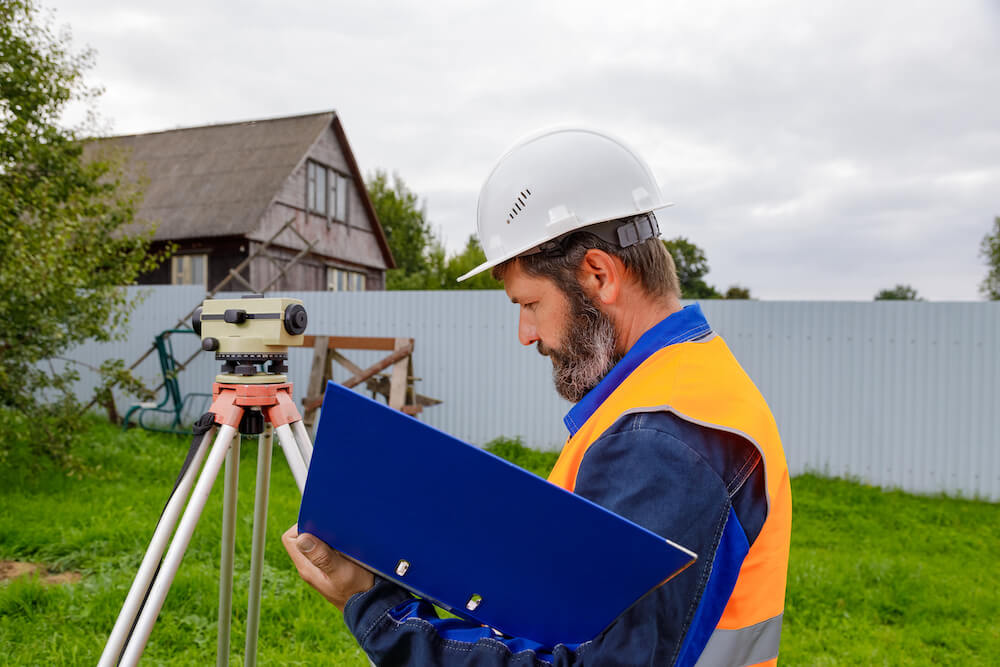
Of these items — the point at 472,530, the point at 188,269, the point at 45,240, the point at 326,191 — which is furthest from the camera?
the point at 326,191

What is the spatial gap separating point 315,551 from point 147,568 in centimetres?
77

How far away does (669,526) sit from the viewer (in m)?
0.90

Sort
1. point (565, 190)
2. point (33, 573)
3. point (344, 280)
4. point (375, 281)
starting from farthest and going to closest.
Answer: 1. point (375, 281)
2. point (344, 280)
3. point (33, 573)
4. point (565, 190)

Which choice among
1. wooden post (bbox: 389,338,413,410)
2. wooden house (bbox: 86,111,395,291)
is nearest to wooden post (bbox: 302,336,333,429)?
wooden post (bbox: 389,338,413,410)

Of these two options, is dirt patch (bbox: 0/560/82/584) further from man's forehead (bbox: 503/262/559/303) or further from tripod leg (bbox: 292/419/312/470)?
man's forehead (bbox: 503/262/559/303)

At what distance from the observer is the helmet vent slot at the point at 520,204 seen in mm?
1356

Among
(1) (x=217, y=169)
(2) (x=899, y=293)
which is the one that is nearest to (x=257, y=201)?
(1) (x=217, y=169)

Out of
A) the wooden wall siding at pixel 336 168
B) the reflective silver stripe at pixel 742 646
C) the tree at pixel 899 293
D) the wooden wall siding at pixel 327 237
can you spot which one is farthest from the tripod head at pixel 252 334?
the tree at pixel 899 293

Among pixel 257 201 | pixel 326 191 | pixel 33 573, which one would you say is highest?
pixel 326 191

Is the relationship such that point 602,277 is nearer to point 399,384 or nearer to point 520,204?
point 520,204

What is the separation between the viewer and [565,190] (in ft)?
4.35

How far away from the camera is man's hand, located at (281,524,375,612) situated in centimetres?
112

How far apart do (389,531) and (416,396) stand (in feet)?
23.6

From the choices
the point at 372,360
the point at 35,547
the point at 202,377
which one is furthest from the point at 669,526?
the point at 202,377
